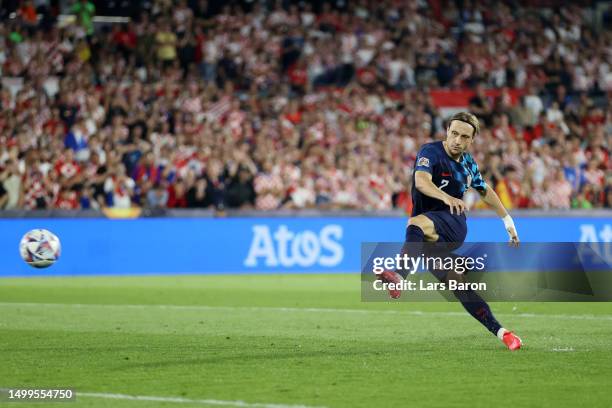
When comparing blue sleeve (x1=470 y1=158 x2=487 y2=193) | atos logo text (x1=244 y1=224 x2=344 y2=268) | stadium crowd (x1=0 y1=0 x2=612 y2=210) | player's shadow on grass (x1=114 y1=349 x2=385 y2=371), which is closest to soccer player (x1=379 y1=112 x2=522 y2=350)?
blue sleeve (x1=470 y1=158 x2=487 y2=193)

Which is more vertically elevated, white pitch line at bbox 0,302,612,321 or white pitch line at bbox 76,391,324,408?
white pitch line at bbox 76,391,324,408

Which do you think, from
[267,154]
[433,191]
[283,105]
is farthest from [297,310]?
[283,105]

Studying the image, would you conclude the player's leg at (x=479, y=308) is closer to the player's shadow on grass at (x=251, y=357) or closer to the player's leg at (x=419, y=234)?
the player's leg at (x=419, y=234)

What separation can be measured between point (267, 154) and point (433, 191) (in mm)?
14152

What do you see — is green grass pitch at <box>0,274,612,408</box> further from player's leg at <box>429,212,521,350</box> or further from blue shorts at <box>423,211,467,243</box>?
blue shorts at <box>423,211,467,243</box>

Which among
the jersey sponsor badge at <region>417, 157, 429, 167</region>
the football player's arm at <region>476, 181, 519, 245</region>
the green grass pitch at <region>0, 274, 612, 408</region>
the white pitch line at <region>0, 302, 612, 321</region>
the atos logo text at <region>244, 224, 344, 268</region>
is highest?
the jersey sponsor badge at <region>417, 157, 429, 167</region>

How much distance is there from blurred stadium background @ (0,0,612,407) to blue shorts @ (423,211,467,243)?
1066mm

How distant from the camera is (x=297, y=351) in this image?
11047mm

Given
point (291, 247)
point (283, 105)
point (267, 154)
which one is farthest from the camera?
point (283, 105)

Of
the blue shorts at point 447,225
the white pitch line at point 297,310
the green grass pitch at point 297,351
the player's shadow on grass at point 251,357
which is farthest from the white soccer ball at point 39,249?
the blue shorts at point 447,225

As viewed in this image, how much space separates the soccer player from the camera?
424 inches

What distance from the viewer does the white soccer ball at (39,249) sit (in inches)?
595

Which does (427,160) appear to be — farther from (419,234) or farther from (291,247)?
(291,247)

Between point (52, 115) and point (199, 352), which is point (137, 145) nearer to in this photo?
point (52, 115)
